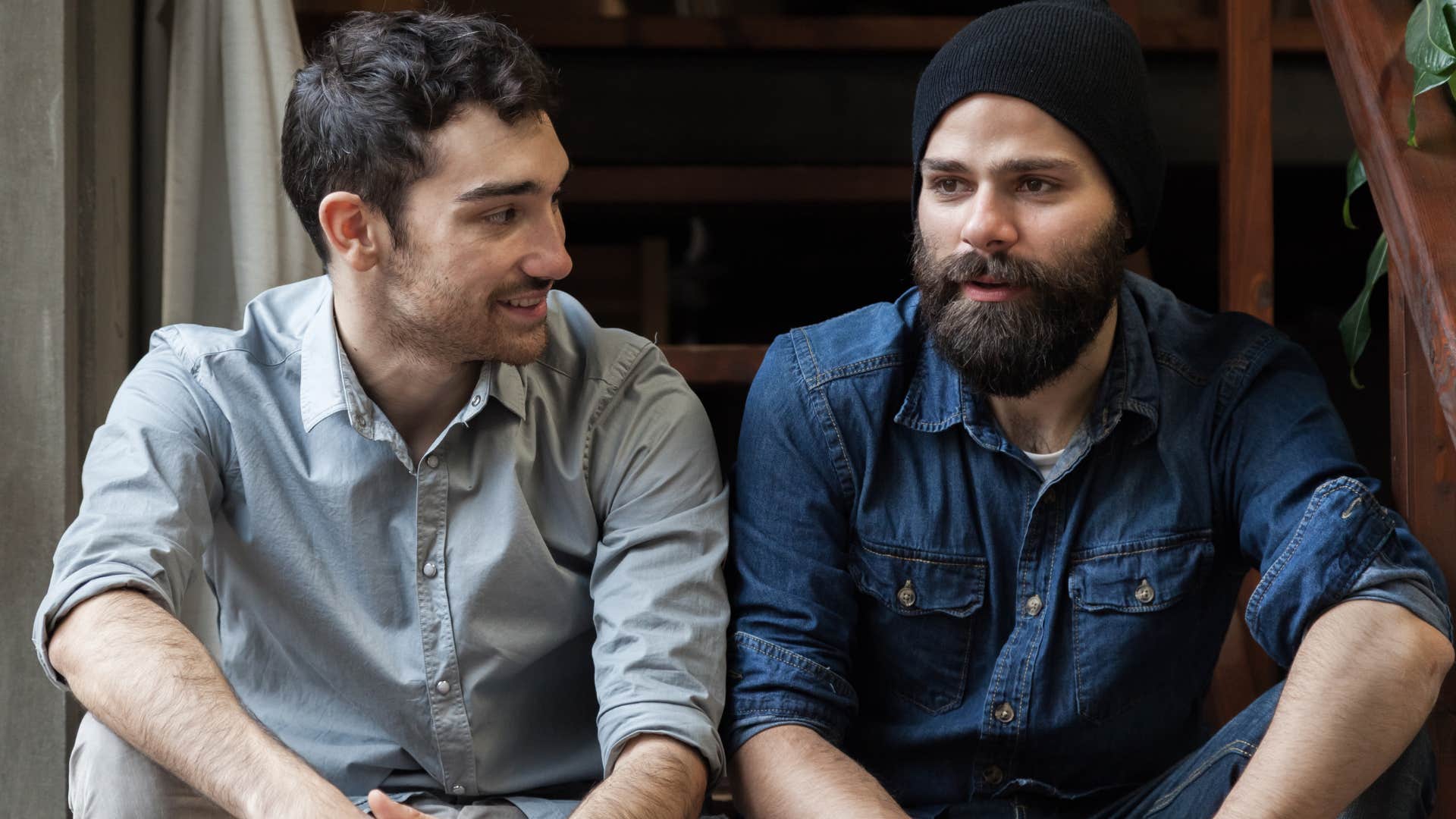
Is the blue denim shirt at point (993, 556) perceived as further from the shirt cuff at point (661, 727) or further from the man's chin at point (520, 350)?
the man's chin at point (520, 350)

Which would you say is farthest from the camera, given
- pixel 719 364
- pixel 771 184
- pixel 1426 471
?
pixel 771 184

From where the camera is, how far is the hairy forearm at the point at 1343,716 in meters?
1.61

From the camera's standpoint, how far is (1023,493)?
1890 millimetres

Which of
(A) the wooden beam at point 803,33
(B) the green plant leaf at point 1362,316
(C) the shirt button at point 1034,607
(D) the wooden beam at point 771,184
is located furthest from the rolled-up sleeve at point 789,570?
(A) the wooden beam at point 803,33

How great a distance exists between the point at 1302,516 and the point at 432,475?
1062 millimetres

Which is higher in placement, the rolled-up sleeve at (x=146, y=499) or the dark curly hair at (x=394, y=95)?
the dark curly hair at (x=394, y=95)

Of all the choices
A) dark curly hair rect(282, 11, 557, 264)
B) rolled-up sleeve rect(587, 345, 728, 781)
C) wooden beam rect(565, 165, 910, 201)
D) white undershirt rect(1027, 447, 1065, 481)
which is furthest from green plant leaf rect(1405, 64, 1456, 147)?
wooden beam rect(565, 165, 910, 201)

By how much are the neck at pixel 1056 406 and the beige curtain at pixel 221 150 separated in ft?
3.87

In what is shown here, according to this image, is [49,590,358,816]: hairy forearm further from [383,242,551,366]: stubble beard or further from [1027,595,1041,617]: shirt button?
[1027,595,1041,617]: shirt button

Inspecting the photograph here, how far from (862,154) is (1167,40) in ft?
2.42

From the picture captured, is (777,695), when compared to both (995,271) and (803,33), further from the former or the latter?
(803,33)

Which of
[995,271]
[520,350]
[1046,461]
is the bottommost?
[1046,461]

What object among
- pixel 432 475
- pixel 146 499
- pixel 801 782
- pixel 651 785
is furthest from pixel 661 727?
pixel 146 499

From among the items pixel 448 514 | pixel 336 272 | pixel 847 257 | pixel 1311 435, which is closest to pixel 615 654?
pixel 448 514
